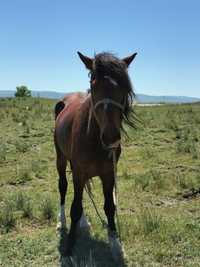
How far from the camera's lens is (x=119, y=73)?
11.8 ft

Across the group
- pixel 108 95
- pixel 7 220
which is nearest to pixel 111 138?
pixel 108 95

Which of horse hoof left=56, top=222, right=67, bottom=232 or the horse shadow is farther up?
horse hoof left=56, top=222, right=67, bottom=232

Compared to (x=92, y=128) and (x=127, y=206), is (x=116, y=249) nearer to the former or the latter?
(x=92, y=128)

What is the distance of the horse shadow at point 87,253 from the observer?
4.12 meters

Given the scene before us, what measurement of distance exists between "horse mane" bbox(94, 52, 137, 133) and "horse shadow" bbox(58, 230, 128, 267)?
57.9 inches

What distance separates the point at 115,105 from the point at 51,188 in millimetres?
3905

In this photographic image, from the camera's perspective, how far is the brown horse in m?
3.55

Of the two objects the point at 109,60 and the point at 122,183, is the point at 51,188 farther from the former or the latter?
the point at 109,60

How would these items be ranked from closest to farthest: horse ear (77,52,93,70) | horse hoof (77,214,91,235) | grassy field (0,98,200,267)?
horse ear (77,52,93,70)
grassy field (0,98,200,267)
horse hoof (77,214,91,235)

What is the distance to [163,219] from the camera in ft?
17.1

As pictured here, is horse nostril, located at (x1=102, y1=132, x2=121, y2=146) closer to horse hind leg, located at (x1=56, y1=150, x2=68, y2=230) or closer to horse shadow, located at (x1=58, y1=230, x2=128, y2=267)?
horse shadow, located at (x1=58, y1=230, x2=128, y2=267)

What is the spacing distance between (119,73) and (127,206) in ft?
9.41

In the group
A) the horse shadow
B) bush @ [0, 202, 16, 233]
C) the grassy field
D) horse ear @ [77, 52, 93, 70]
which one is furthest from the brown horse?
bush @ [0, 202, 16, 233]

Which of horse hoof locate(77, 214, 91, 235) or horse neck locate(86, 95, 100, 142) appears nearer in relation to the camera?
horse neck locate(86, 95, 100, 142)
